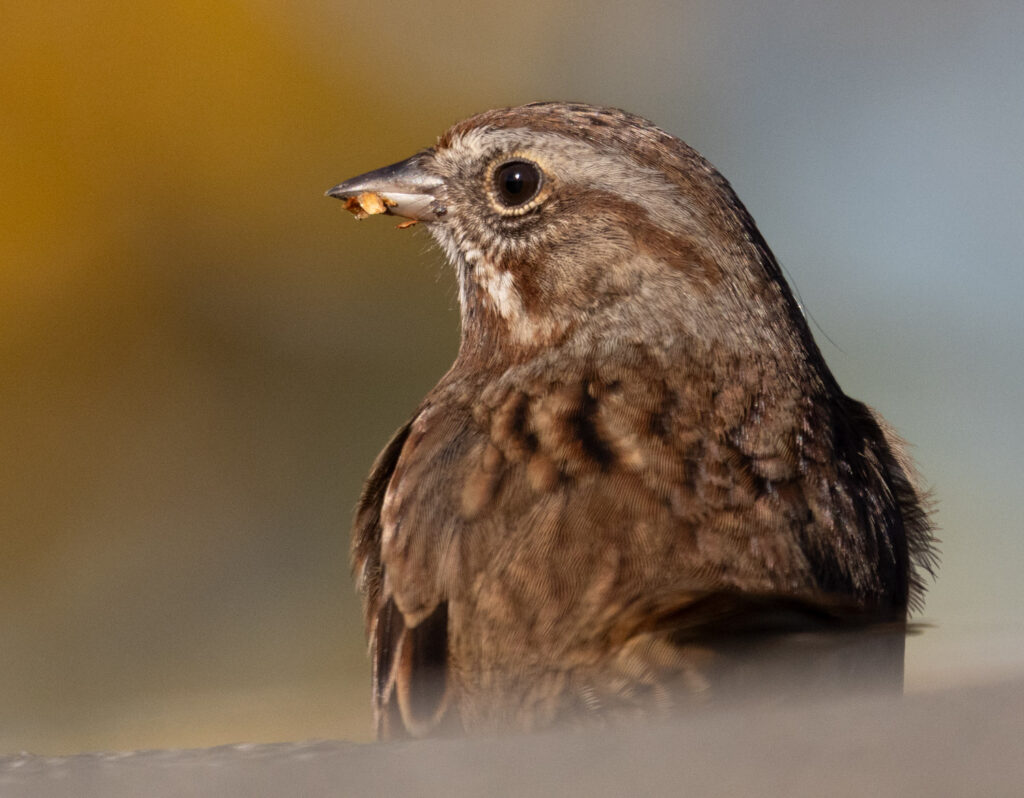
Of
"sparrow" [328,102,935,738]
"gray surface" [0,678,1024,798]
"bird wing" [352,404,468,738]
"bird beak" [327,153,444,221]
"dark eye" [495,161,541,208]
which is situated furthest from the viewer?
"bird beak" [327,153,444,221]

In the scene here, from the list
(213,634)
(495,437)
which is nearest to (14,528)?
(213,634)

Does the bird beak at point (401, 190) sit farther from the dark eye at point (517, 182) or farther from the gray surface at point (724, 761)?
the gray surface at point (724, 761)

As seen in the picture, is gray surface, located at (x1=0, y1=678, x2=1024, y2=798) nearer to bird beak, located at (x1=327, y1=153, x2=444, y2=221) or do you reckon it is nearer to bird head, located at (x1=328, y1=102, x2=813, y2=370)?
bird head, located at (x1=328, y1=102, x2=813, y2=370)

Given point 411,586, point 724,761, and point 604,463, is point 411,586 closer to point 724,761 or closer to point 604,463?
point 604,463

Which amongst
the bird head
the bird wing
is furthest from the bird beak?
the bird wing

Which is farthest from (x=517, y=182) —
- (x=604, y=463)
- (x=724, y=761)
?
(x=724, y=761)

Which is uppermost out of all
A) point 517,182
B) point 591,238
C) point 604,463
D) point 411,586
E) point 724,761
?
point 517,182
